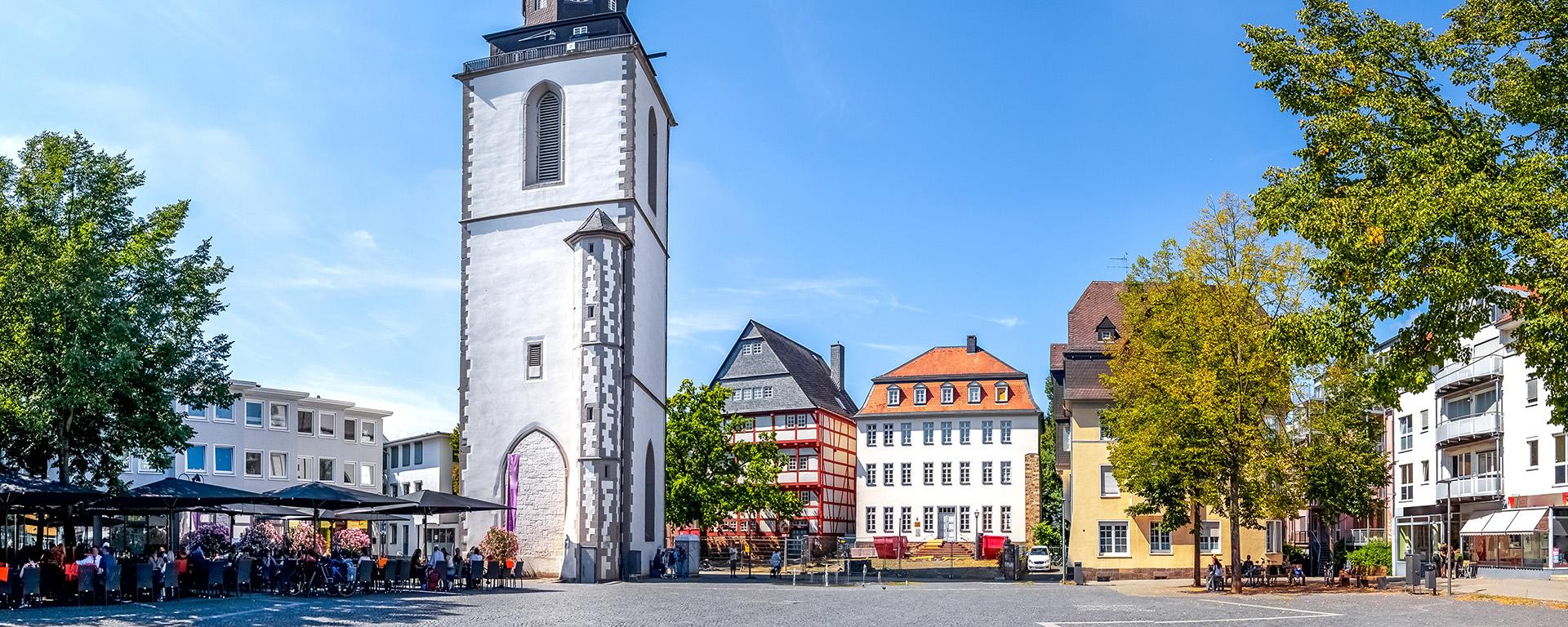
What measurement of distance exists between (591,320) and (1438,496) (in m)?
29.8

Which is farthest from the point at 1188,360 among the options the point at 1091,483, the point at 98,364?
the point at 98,364

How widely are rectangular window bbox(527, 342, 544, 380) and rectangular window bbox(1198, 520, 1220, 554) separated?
22.9 m

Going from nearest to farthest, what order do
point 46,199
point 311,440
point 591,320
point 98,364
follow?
point 98,364 → point 46,199 → point 591,320 → point 311,440

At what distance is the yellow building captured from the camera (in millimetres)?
47875

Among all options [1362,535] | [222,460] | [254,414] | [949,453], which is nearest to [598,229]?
[222,460]

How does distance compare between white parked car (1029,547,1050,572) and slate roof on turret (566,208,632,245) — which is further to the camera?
white parked car (1029,547,1050,572)

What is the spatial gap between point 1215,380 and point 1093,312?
18198mm

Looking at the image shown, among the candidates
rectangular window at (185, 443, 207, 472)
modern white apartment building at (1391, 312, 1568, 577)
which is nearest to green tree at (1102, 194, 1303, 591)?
modern white apartment building at (1391, 312, 1568, 577)

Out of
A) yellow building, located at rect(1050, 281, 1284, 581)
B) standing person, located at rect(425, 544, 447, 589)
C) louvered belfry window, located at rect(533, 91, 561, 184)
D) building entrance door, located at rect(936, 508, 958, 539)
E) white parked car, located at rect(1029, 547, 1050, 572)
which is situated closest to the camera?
standing person, located at rect(425, 544, 447, 589)

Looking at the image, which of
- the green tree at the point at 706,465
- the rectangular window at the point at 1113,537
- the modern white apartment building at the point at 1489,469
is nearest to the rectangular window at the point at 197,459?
the green tree at the point at 706,465

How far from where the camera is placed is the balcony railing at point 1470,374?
153ft

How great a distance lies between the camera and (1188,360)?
3541 centimetres

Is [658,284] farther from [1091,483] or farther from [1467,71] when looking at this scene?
[1467,71]

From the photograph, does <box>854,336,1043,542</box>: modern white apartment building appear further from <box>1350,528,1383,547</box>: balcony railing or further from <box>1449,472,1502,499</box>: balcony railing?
<box>1449,472,1502,499</box>: balcony railing
